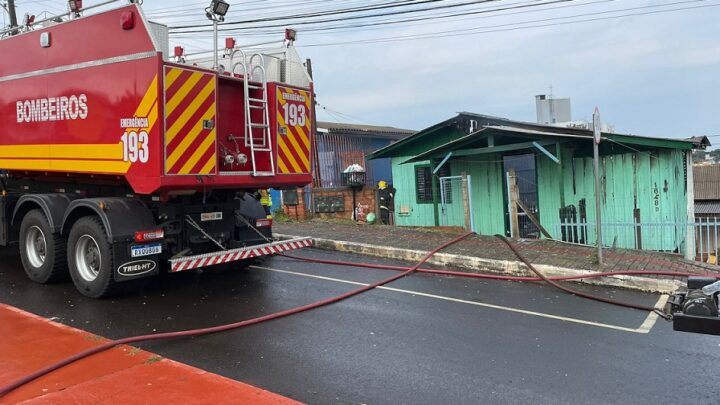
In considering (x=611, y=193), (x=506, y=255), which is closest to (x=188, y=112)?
(x=506, y=255)

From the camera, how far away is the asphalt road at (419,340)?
4133 millimetres

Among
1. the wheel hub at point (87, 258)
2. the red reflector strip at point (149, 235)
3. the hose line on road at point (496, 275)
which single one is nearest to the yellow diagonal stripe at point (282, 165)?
the red reflector strip at point (149, 235)

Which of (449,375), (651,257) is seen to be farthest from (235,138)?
(651,257)

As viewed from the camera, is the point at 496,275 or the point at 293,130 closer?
the point at 293,130

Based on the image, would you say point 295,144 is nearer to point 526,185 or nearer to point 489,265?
point 489,265

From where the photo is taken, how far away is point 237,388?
13.4ft

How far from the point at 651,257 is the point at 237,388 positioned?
807 cm

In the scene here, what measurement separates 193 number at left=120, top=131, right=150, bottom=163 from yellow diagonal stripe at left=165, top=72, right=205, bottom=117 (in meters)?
0.43

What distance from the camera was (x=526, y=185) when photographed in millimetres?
14422

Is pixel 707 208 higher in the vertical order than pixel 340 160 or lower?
lower

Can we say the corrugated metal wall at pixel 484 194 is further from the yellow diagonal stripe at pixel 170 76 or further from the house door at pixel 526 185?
the yellow diagonal stripe at pixel 170 76

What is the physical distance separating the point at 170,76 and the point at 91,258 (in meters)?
2.77

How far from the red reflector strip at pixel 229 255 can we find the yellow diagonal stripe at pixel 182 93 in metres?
1.86

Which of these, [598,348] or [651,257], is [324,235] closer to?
[651,257]
